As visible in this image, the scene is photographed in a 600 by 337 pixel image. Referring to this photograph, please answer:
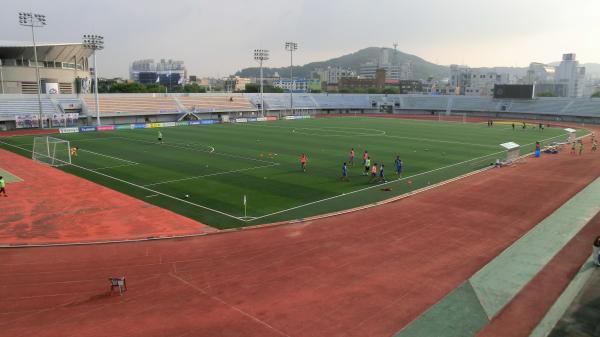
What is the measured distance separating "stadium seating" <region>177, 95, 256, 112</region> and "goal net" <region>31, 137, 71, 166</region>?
50.6 metres

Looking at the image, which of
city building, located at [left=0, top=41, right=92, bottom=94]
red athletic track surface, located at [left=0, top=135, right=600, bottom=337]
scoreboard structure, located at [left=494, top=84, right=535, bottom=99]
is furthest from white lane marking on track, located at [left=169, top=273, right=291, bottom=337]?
scoreboard structure, located at [left=494, top=84, right=535, bottom=99]

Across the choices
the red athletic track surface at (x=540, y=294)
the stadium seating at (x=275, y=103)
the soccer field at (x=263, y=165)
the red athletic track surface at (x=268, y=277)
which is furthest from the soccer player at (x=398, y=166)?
the stadium seating at (x=275, y=103)

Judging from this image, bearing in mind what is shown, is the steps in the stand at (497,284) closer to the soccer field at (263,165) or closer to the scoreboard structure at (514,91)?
the soccer field at (263,165)

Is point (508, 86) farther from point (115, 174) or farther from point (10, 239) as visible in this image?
point (10, 239)

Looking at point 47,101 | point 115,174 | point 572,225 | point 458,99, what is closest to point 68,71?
point 47,101

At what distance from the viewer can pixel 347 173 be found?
33.2 meters

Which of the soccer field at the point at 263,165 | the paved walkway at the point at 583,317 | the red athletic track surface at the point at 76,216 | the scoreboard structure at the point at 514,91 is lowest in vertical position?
the paved walkway at the point at 583,317

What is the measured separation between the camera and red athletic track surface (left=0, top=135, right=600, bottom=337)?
12141mm

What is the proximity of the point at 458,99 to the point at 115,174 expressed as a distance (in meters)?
102

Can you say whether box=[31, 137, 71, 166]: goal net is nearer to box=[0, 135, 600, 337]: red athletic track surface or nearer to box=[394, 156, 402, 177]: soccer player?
box=[0, 135, 600, 337]: red athletic track surface

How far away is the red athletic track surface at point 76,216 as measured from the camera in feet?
64.5

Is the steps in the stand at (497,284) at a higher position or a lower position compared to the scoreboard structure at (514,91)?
lower

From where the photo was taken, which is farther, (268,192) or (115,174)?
(115,174)

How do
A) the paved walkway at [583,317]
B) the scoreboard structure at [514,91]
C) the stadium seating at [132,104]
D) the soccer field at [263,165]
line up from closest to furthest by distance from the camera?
the paved walkway at [583,317]
the soccer field at [263,165]
the stadium seating at [132,104]
the scoreboard structure at [514,91]
